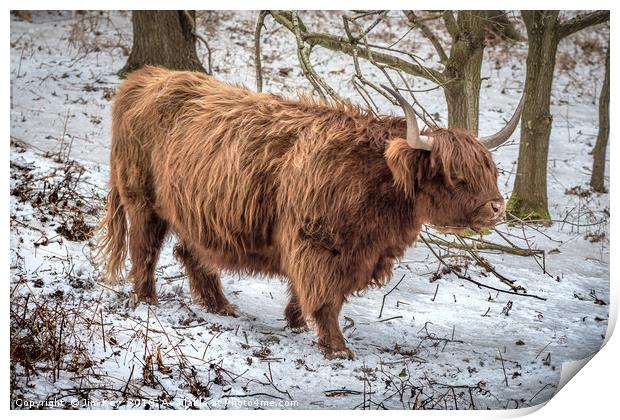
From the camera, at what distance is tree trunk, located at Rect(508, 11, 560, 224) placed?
4578 mm

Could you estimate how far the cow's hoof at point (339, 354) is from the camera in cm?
419

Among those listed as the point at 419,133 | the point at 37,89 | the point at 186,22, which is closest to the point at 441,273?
the point at 419,133

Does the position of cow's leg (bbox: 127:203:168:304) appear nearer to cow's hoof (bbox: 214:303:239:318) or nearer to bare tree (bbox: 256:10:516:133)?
cow's hoof (bbox: 214:303:239:318)

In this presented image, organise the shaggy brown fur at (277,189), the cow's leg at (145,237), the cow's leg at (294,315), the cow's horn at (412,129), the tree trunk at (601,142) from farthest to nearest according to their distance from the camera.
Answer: the cow's leg at (145,237) < the tree trunk at (601,142) < the cow's leg at (294,315) < the shaggy brown fur at (277,189) < the cow's horn at (412,129)

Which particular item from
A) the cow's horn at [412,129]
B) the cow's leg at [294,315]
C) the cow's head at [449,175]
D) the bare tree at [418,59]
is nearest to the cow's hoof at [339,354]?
the cow's leg at [294,315]

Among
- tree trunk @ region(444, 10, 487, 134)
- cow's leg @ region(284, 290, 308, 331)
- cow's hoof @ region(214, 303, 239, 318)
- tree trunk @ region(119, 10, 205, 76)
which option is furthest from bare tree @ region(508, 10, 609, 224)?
tree trunk @ region(119, 10, 205, 76)

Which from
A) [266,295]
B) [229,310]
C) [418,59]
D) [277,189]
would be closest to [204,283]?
[229,310]

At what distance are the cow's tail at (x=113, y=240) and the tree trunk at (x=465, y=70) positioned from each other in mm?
1754

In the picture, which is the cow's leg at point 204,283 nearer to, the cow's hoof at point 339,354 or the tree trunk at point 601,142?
the cow's hoof at point 339,354

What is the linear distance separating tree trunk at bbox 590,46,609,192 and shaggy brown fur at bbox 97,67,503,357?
0.76 m

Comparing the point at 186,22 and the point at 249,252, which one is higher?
the point at 186,22
